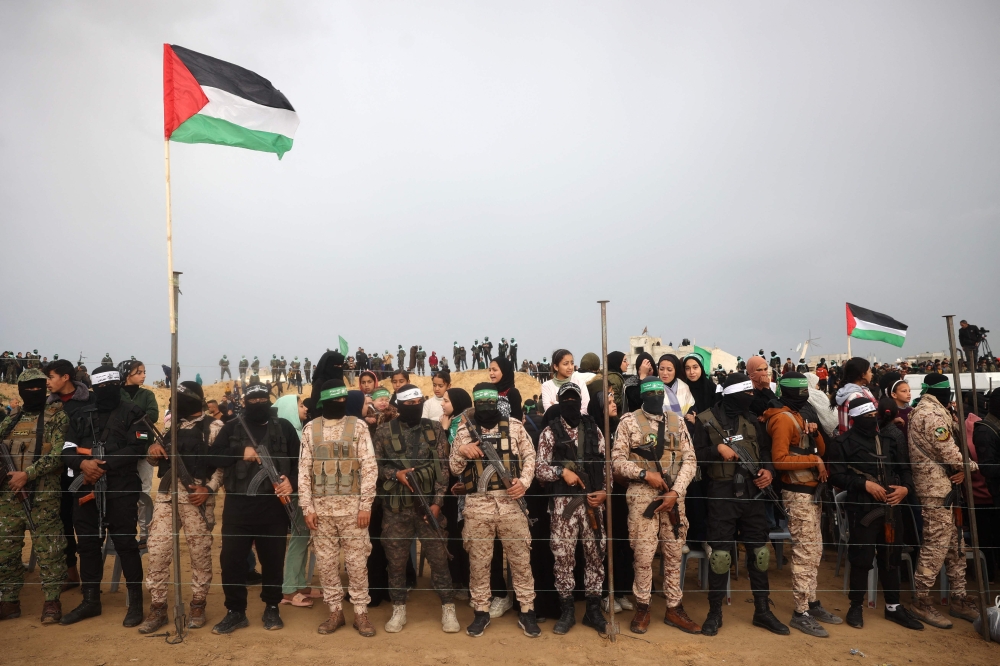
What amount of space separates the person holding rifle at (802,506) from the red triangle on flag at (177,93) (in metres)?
6.10

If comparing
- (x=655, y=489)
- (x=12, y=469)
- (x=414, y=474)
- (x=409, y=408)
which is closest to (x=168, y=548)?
(x=12, y=469)

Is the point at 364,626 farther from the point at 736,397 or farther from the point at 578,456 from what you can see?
the point at 736,397

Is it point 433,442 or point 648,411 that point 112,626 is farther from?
point 648,411

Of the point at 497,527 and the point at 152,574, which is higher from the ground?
the point at 497,527

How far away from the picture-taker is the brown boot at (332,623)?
5191mm

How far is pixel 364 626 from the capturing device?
5145 millimetres

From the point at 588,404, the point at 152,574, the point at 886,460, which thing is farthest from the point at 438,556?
the point at 886,460

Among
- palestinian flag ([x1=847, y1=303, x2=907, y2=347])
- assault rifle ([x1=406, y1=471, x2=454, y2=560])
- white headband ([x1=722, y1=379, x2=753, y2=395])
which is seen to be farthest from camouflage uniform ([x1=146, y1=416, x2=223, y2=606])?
palestinian flag ([x1=847, y1=303, x2=907, y2=347])

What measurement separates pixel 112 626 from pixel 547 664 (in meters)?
3.92

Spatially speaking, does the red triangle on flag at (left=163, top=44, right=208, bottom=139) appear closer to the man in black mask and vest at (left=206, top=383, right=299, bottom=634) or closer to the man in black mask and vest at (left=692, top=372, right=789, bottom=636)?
the man in black mask and vest at (left=206, top=383, right=299, bottom=634)

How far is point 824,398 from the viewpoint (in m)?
6.76

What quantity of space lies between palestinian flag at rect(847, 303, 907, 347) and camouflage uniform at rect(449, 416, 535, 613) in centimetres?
860

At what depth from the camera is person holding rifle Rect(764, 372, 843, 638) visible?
524cm

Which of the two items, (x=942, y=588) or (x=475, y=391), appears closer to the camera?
(x=475, y=391)
